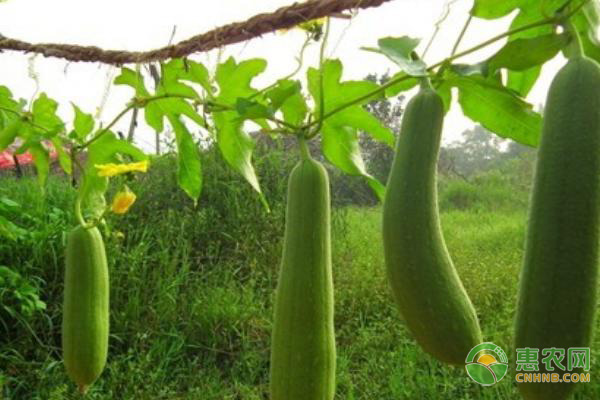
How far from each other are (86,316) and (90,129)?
0.45 metres

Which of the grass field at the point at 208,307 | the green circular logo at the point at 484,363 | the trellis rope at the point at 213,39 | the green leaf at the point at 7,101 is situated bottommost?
the grass field at the point at 208,307

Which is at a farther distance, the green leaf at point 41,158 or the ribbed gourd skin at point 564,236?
the green leaf at point 41,158

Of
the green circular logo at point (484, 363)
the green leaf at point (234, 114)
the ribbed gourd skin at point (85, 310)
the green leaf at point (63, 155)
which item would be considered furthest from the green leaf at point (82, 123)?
the green circular logo at point (484, 363)

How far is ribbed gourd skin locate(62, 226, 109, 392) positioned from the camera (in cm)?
85

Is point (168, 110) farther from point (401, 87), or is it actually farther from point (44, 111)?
point (401, 87)

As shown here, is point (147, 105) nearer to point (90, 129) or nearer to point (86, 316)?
point (90, 129)

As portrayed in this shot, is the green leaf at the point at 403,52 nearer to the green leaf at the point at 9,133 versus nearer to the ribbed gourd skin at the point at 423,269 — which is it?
the ribbed gourd skin at the point at 423,269

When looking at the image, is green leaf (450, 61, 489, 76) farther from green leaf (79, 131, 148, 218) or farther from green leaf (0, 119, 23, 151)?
green leaf (0, 119, 23, 151)

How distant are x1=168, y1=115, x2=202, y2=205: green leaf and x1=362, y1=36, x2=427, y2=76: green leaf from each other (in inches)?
20.2

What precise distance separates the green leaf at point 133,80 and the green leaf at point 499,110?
60cm

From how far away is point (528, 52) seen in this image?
0.47 metres

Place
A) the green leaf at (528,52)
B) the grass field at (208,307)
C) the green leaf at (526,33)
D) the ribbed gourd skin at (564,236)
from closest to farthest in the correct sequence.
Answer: the ribbed gourd skin at (564,236)
the green leaf at (528,52)
the green leaf at (526,33)
the grass field at (208,307)

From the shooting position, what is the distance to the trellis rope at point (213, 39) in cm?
58

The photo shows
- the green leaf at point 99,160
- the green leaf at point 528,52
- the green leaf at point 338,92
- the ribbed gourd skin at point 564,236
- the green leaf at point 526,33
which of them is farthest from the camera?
the green leaf at point 99,160
